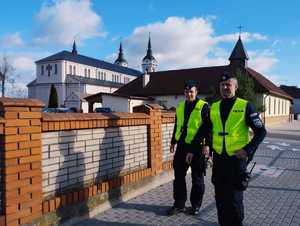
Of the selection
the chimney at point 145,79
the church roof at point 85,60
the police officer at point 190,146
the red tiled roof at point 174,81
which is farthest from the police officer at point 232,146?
the church roof at point 85,60

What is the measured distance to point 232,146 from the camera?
12.9 ft

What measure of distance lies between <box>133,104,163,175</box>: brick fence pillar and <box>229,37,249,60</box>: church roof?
38934mm

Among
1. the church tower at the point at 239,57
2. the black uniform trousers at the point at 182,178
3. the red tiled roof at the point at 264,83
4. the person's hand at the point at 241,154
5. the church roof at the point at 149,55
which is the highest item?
the church roof at the point at 149,55

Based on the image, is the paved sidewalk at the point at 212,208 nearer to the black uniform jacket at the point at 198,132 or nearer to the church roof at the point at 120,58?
the black uniform jacket at the point at 198,132

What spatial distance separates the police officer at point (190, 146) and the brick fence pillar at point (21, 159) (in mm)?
1967

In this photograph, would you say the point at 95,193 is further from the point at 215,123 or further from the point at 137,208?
the point at 215,123

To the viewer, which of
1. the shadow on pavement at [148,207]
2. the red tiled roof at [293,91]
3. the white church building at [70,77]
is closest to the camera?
the shadow on pavement at [148,207]

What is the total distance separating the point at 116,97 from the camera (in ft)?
129

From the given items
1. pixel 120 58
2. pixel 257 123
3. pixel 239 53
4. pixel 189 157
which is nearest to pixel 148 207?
pixel 189 157

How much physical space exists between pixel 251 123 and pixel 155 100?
136 ft

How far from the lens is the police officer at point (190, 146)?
511cm

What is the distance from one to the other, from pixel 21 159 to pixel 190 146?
2.36 metres

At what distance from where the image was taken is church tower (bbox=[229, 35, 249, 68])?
4372 cm

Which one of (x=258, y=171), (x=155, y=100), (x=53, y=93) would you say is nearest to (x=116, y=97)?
(x=155, y=100)
